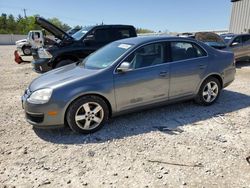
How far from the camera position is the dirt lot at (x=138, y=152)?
113 inches

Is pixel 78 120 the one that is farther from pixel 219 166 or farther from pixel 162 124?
pixel 219 166

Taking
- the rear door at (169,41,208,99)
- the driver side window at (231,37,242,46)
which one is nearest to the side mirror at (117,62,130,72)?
the rear door at (169,41,208,99)

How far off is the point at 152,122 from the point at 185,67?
50.2 inches

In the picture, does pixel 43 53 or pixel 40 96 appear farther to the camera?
pixel 43 53

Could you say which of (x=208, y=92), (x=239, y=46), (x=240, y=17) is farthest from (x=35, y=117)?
(x=240, y=17)

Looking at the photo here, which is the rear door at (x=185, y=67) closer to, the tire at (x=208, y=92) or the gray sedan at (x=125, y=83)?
the gray sedan at (x=125, y=83)

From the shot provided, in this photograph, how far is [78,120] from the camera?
3.90 m

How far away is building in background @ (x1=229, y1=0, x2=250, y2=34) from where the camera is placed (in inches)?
766

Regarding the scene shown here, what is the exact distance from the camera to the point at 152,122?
4414mm

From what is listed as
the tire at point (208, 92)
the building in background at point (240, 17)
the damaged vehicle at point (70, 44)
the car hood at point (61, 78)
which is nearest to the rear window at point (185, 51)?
the tire at point (208, 92)

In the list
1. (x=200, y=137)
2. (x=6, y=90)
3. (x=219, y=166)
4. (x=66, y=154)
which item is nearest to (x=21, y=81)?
(x=6, y=90)

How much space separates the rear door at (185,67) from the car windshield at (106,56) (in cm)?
95

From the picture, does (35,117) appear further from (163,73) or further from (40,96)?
(163,73)

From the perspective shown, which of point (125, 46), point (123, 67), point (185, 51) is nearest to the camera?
point (123, 67)
